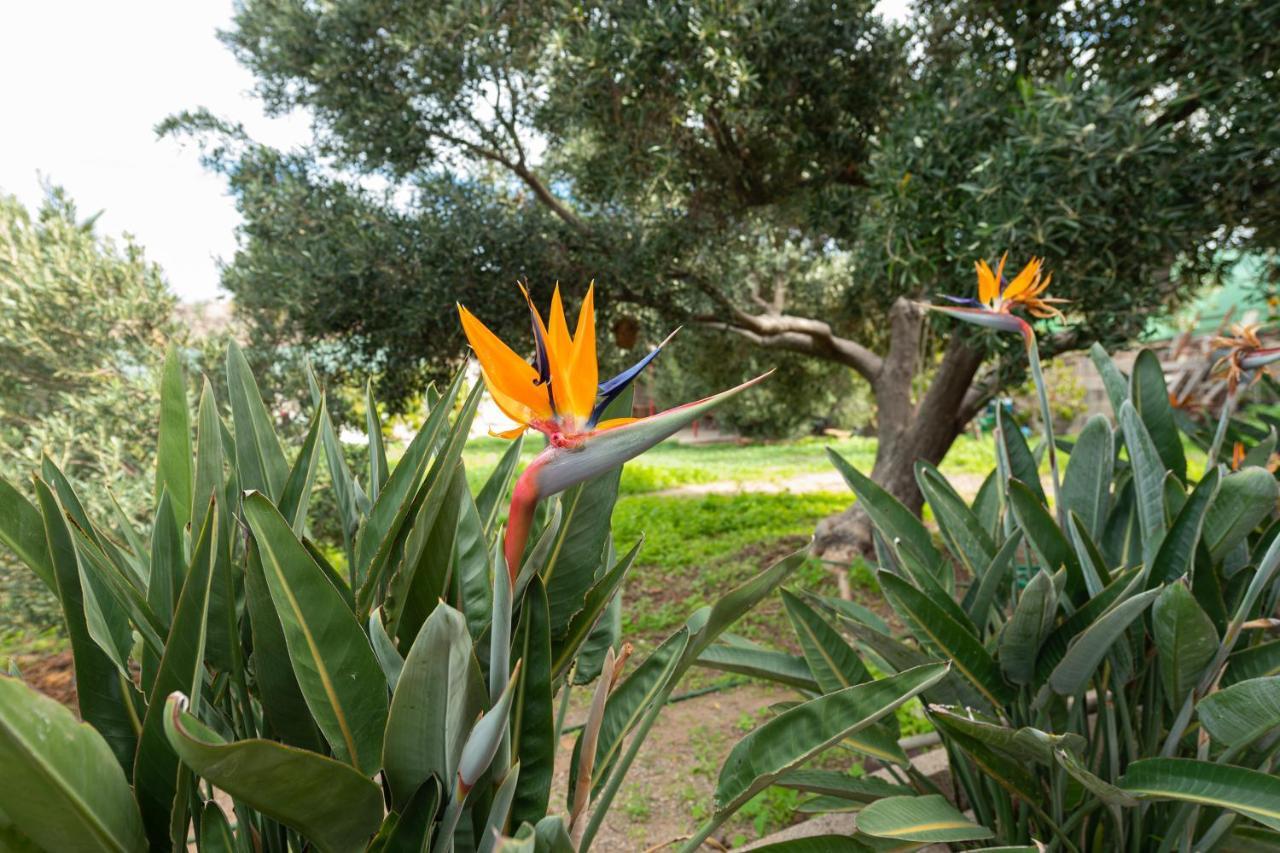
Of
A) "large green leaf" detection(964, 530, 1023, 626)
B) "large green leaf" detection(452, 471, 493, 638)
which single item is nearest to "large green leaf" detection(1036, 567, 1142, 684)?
"large green leaf" detection(964, 530, 1023, 626)

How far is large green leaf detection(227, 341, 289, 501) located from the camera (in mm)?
890

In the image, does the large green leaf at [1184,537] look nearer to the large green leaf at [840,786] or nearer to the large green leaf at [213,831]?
the large green leaf at [840,786]

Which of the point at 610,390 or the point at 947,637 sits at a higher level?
the point at 610,390

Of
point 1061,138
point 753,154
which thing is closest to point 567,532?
point 1061,138

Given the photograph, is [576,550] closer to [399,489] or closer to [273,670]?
[399,489]

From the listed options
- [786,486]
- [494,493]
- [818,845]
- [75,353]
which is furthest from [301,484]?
[786,486]

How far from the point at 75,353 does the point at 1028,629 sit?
138 inches

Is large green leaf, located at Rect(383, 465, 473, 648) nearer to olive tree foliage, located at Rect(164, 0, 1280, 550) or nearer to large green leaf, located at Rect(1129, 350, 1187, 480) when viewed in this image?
large green leaf, located at Rect(1129, 350, 1187, 480)

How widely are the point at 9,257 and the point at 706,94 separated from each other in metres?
2.80

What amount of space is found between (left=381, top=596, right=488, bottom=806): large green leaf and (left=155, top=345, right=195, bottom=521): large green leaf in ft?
1.58

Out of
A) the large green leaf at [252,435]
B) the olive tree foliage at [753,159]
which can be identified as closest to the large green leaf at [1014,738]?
the large green leaf at [252,435]

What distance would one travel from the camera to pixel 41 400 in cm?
308

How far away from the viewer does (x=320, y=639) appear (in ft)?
1.92

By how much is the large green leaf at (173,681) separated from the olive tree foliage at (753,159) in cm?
240
